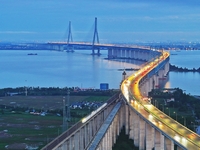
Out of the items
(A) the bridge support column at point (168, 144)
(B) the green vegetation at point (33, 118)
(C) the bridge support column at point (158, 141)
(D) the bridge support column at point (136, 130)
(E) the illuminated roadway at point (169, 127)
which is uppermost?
(E) the illuminated roadway at point (169, 127)

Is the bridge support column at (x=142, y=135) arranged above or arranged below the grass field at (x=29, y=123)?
above

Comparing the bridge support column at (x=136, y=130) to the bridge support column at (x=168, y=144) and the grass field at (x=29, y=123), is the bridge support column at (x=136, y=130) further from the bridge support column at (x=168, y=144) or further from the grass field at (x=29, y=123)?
the bridge support column at (x=168, y=144)

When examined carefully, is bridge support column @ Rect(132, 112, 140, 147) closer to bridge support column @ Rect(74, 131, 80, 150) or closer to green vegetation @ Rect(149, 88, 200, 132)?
green vegetation @ Rect(149, 88, 200, 132)

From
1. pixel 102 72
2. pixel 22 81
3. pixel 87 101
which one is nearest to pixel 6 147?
pixel 87 101

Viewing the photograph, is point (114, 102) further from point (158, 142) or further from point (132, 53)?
point (132, 53)

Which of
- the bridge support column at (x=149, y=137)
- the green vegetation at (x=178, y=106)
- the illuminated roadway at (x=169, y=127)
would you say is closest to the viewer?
the illuminated roadway at (x=169, y=127)

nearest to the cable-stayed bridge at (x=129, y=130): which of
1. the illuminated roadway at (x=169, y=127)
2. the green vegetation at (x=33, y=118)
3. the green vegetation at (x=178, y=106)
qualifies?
the illuminated roadway at (x=169, y=127)

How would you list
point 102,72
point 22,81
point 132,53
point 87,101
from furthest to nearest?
point 132,53, point 102,72, point 22,81, point 87,101

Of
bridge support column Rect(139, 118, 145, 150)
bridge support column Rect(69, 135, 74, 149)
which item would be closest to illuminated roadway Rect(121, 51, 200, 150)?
bridge support column Rect(139, 118, 145, 150)
